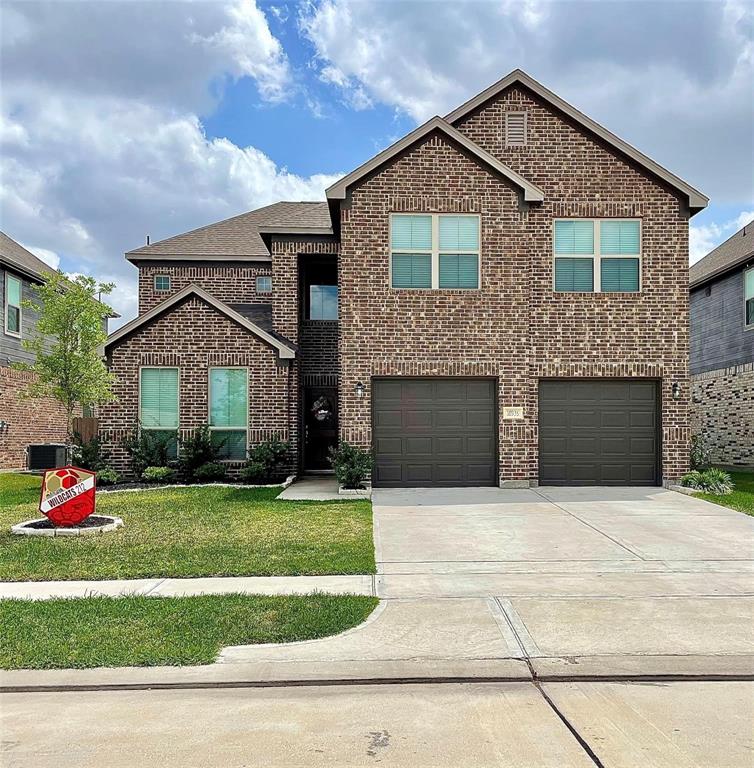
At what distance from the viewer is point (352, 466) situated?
557 inches

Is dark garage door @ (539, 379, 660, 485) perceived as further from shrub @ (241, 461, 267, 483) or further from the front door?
shrub @ (241, 461, 267, 483)

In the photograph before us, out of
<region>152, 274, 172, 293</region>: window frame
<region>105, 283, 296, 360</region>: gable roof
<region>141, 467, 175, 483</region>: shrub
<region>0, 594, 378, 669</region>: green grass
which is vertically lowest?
<region>0, 594, 378, 669</region>: green grass

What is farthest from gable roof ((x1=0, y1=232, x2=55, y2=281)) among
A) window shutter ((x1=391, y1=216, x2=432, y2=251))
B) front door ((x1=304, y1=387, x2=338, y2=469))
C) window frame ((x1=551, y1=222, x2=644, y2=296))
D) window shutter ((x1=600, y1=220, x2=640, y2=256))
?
window shutter ((x1=600, y1=220, x2=640, y2=256))

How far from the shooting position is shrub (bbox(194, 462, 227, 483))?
15242 millimetres

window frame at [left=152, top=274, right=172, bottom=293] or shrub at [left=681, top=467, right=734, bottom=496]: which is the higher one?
window frame at [left=152, top=274, right=172, bottom=293]

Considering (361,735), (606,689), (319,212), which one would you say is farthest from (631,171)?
(361,735)

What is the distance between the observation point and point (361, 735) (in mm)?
3826

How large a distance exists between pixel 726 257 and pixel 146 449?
18990mm

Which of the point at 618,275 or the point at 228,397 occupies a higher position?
the point at 618,275

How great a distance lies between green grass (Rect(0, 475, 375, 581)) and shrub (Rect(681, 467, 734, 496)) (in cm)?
742

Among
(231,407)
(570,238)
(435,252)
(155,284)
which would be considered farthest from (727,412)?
(155,284)

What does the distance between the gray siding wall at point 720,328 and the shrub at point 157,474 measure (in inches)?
661

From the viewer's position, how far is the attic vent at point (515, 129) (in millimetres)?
15797

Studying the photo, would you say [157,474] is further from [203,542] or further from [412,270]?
[412,270]
